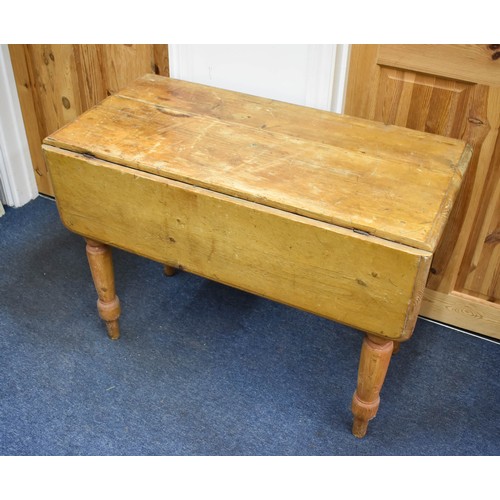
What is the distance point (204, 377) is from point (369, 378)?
51cm

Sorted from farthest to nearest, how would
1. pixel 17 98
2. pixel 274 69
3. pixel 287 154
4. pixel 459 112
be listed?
pixel 17 98
pixel 274 69
pixel 459 112
pixel 287 154

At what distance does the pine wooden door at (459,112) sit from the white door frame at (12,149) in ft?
3.97

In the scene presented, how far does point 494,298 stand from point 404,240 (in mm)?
785

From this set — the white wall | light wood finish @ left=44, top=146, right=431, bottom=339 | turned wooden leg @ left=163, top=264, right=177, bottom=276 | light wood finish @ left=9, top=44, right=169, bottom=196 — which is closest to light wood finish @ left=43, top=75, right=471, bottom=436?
light wood finish @ left=44, top=146, right=431, bottom=339

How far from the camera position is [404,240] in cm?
125

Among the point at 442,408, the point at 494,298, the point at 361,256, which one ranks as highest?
the point at 361,256

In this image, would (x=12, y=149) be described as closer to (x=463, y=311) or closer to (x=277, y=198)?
(x=277, y=198)

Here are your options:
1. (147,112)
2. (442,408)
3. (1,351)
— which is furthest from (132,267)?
(442,408)

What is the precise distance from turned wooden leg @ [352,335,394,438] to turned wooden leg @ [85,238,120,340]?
28.4 inches

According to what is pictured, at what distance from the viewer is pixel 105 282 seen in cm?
178

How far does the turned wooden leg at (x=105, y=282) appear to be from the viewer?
5.70 ft

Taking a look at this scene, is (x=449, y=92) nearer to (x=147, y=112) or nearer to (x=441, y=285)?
(x=441, y=285)

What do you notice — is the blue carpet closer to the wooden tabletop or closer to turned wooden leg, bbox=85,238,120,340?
turned wooden leg, bbox=85,238,120,340

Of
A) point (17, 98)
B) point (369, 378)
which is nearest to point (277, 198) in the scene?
point (369, 378)
